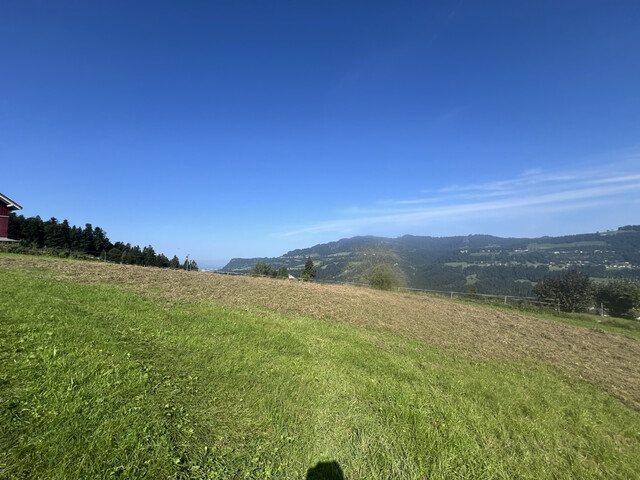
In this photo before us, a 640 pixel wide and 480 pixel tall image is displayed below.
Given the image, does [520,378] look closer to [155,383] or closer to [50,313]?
[155,383]

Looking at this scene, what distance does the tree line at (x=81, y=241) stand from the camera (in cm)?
4247

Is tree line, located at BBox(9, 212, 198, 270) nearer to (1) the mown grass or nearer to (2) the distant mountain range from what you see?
(2) the distant mountain range

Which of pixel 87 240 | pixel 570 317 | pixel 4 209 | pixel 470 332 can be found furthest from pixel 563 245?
pixel 4 209

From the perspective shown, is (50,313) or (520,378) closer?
(50,313)

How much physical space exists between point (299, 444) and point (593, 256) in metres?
191

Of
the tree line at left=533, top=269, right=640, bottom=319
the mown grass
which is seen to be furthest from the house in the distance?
the tree line at left=533, top=269, right=640, bottom=319

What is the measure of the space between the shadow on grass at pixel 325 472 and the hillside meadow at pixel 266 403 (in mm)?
60

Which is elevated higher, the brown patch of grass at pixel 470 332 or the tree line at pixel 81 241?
the tree line at pixel 81 241

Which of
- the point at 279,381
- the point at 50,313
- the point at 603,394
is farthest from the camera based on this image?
the point at 603,394

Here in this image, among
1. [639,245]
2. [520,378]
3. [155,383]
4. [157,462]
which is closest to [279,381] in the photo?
[155,383]

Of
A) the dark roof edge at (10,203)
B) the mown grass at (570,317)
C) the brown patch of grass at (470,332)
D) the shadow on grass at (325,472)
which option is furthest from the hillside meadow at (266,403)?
the dark roof edge at (10,203)

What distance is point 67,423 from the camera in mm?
3209

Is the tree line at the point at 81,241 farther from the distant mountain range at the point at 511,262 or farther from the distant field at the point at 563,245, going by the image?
the distant field at the point at 563,245

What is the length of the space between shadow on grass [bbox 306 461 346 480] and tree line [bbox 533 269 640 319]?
37.5 m
